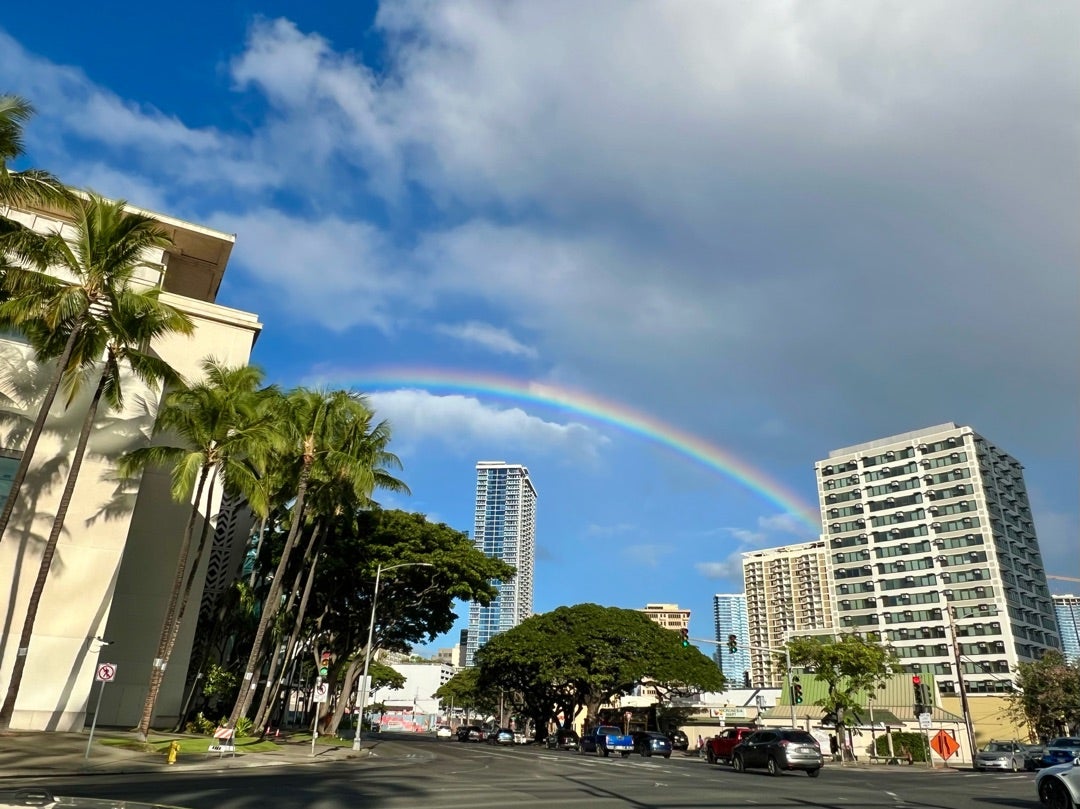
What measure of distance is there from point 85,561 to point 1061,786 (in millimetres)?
31460

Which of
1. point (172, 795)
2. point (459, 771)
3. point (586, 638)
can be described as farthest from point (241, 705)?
point (586, 638)

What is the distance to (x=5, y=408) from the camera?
2880 centimetres

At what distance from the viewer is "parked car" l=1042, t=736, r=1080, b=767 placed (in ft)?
97.7

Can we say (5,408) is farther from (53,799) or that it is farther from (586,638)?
(586,638)

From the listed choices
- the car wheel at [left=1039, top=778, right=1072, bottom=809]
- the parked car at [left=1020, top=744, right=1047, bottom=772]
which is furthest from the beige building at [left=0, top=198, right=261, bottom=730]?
the parked car at [left=1020, top=744, right=1047, bottom=772]

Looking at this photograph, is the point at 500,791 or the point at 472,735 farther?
the point at 472,735

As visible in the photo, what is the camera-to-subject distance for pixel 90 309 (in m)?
25.5

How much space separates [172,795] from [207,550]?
89.3 ft

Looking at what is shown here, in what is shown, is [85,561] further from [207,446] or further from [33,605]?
[207,446]

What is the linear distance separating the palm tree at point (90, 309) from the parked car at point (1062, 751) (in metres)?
38.1

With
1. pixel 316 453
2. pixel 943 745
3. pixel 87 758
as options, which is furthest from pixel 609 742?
→ pixel 87 758

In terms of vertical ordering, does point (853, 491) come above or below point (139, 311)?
above

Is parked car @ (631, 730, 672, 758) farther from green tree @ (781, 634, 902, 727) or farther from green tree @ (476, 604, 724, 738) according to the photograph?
green tree @ (476, 604, 724, 738)

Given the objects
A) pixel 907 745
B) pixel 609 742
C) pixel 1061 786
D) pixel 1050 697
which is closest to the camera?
pixel 1061 786
